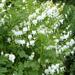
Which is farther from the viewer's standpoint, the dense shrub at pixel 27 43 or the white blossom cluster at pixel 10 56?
the dense shrub at pixel 27 43

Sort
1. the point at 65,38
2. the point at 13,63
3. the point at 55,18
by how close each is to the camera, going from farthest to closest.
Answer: the point at 55,18, the point at 65,38, the point at 13,63

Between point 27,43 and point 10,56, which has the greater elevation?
point 27,43

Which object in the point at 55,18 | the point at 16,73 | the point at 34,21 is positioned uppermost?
the point at 55,18

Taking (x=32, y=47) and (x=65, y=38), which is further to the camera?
(x=65, y=38)

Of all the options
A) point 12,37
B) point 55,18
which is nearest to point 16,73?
point 12,37

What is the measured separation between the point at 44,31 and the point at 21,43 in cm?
40

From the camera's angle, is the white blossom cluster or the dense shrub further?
the dense shrub

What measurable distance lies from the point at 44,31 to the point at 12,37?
0.43 metres

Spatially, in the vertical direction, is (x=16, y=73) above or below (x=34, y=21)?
below

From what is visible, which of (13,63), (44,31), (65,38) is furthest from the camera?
(65,38)

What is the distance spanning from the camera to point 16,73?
317 cm

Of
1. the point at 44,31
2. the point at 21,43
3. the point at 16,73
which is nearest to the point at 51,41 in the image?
the point at 44,31

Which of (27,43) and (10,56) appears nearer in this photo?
(10,56)

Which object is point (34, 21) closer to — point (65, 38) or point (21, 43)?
point (21, 43)
